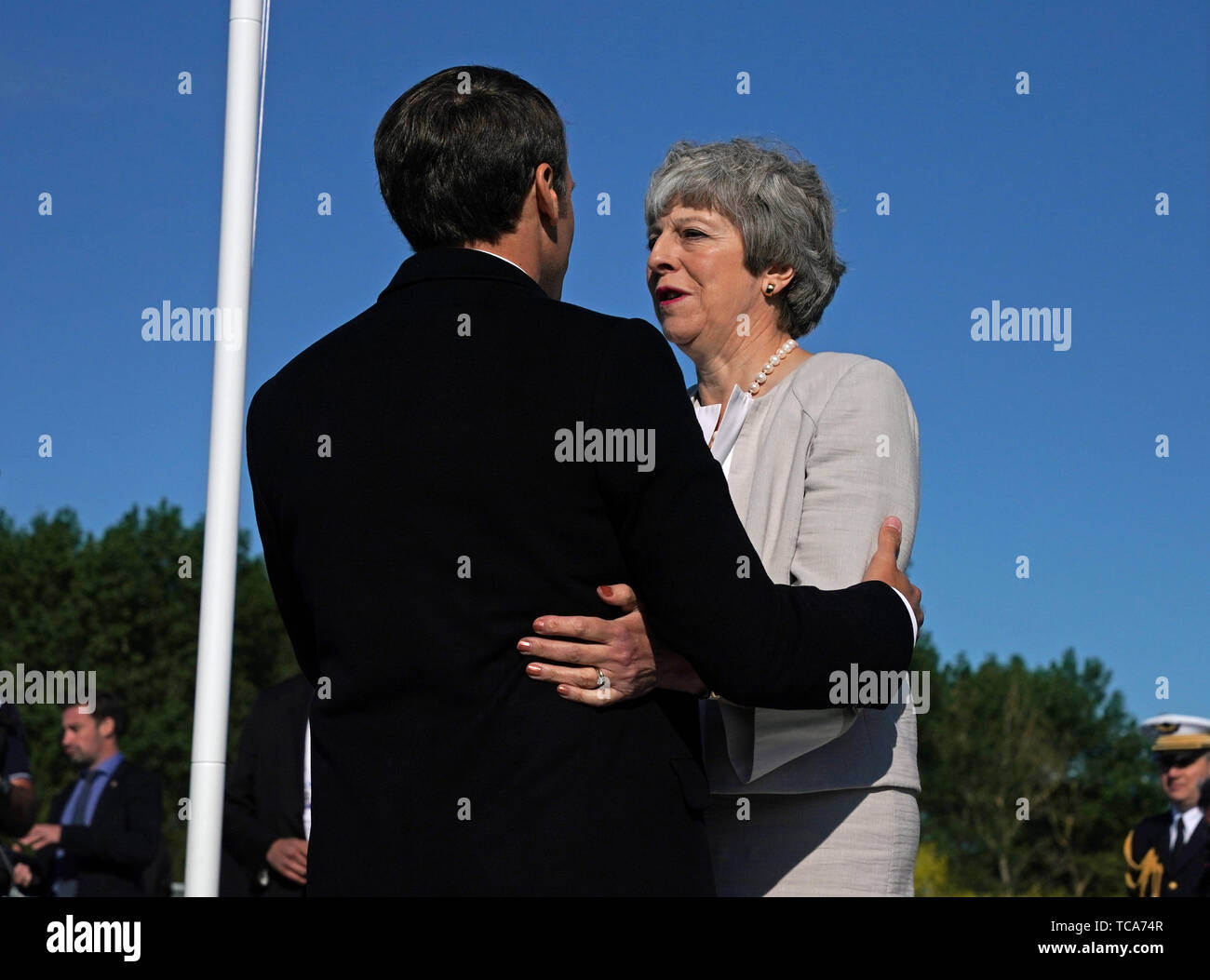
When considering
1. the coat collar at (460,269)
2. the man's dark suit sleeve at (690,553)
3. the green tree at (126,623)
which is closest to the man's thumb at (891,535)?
the man's dark suit sleeve at (690,553)

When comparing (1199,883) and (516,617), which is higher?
Answer: (516,617)

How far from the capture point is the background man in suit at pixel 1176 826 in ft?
30.8

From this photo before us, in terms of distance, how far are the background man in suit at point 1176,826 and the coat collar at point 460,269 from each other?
820cm

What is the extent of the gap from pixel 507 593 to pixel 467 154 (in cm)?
77

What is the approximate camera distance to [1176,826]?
9.76 meters

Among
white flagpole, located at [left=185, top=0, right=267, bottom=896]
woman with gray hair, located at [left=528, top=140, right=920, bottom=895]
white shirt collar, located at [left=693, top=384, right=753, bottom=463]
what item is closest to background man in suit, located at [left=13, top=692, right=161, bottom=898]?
white flagpole, located at [left=185, top=0, right=267, bottom=896]

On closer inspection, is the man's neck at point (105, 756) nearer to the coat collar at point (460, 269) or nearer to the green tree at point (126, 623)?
the coat collar at point (460, 269)

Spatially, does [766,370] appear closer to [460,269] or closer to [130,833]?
[460,269]

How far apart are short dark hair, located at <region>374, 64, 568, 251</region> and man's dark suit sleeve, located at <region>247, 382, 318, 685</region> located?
1.45ft

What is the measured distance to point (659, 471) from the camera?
2.13 metres
